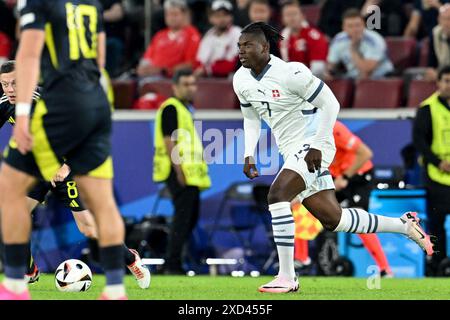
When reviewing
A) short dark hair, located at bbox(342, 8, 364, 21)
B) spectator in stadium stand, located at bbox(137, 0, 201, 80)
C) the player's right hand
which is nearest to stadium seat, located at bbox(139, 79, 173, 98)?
spectator in stadium stand, located at bbox(137, 0, 201, 80)

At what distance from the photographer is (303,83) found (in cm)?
893

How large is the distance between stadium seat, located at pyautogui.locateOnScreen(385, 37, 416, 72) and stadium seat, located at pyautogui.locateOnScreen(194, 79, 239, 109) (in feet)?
7.03

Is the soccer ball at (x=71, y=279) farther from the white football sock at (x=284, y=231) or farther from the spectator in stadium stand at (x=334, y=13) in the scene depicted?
the spectator in stadium stand at (x=334, y=13)

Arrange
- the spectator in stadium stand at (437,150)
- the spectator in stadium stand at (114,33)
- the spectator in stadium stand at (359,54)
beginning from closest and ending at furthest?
the spectator in stadium stand at (437,150) → the spectator in stadium stand at (359,54) → the spectator in stadium stand at (114,33)

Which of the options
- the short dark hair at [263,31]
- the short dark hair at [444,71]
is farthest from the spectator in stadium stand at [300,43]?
the short dark hair at [263,31]

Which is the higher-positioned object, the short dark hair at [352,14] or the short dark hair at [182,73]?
the short dark hair at [352,14]

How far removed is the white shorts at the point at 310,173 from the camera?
8.94 m

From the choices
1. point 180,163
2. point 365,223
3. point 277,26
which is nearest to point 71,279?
point 365,223

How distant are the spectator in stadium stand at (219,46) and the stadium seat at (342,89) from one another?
4.53ft

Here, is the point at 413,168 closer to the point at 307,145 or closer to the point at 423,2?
the point at 423,2

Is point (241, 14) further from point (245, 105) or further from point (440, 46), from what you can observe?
point (245, 105)

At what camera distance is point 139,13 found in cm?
1656

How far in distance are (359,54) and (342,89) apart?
1.80 feet

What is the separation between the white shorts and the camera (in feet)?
29.3
